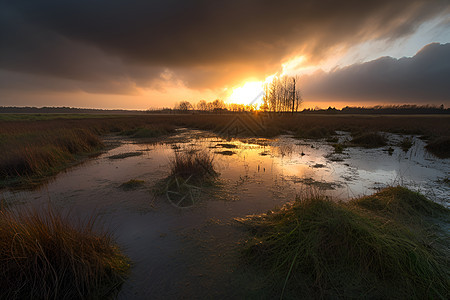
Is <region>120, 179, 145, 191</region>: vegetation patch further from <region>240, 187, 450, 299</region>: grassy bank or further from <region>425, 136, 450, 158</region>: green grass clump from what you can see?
<region>425, 136, 450, 158</region>: green grass clump

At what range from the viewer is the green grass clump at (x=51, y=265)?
217 centimetres

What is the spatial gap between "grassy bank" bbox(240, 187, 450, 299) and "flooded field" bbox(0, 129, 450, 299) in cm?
46

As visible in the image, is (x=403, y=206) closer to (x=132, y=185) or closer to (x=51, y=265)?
(x=51, y=265)

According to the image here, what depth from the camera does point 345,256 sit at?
2693 mm

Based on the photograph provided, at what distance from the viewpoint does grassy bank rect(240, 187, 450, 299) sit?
7.69 ft

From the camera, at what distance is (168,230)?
3881 mm

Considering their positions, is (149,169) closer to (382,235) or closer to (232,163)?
(232,163)

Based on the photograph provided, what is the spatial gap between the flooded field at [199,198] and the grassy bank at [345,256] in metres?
0.46

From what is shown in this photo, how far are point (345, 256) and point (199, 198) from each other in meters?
3.75

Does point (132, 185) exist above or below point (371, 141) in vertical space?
below

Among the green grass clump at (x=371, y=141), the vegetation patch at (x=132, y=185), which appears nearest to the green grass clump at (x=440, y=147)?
the green grass clump at (x=371, y=141)

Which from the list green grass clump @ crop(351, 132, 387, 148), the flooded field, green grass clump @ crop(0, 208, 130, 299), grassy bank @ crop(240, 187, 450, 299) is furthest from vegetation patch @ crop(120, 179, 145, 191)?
green grass clump @ crop(351, 132, 387, 148)

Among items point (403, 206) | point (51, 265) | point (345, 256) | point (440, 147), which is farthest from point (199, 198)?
point (440, 147)

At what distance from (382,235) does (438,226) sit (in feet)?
7.41
